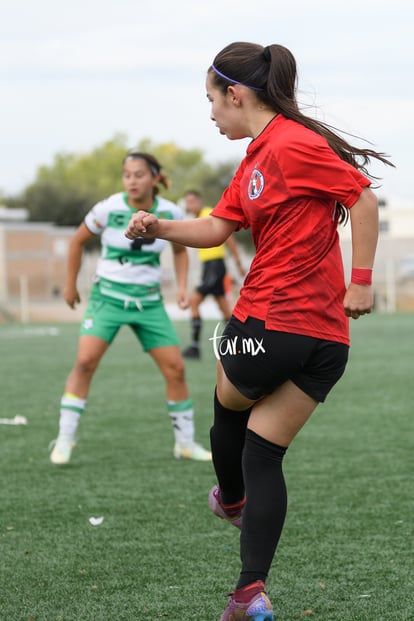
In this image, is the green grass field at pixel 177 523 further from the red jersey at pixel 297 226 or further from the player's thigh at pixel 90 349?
the red jersey at pixel 297 226

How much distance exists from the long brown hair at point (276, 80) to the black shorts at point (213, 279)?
11532 mm

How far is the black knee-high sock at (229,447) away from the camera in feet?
12.1

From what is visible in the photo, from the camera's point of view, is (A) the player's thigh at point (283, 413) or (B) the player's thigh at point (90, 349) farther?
(B) the player's thigh at point (90, 349)

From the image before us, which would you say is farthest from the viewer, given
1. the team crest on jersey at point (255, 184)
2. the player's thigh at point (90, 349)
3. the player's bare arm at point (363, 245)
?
the player's thigh at point (90, 349)

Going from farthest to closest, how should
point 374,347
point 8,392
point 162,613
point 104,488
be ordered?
point 374,347 < point 8,392 < point 104,488 < point 162,613

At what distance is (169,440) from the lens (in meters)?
7.79

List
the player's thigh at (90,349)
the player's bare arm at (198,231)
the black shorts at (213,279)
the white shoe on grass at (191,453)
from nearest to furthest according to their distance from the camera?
the player's bare arm at (198,231)
the player's thigh at (90,349)
the white shoe on grass at (191,453)
the black shorts at (213,279)

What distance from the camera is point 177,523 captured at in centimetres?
510

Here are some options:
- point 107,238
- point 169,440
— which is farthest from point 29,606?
point 169,440

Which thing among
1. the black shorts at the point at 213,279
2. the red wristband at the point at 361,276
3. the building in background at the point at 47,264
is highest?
the red wristband at the point at 361,276

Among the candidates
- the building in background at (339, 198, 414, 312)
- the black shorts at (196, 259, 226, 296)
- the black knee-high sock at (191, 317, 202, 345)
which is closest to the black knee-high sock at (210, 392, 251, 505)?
the building in background at (339, 198, 414, 312)

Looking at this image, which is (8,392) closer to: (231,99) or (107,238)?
(107,238)

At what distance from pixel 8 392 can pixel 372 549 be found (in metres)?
7.30

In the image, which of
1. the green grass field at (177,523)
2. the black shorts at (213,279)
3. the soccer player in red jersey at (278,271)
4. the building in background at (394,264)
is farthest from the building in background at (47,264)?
the soccer player in red jersey at (278,271)
